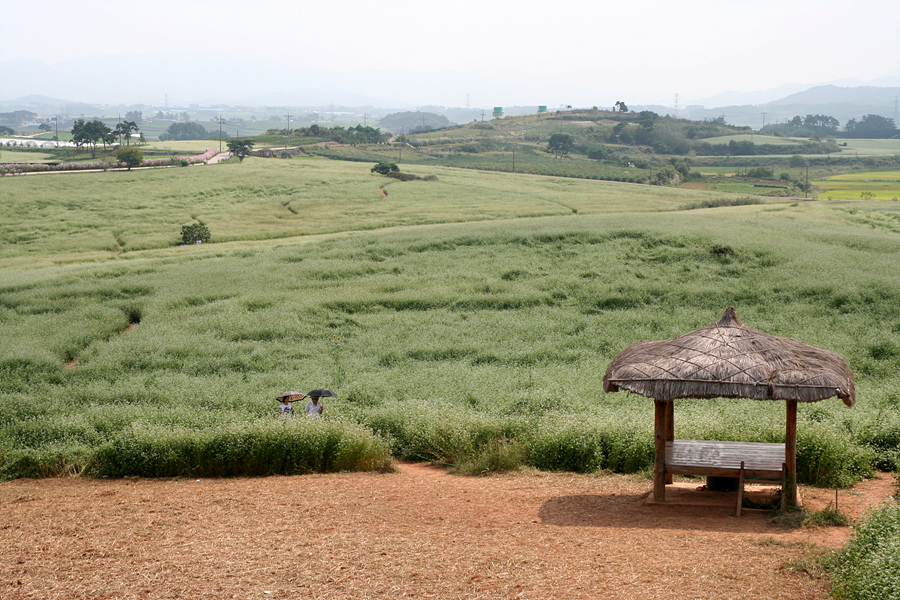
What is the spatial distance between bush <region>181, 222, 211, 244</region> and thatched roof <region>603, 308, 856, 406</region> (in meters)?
39.9

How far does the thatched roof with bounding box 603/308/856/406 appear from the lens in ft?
32.6

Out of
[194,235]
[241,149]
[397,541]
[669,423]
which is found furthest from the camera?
[241,149]

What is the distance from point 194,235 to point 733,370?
4133 cm

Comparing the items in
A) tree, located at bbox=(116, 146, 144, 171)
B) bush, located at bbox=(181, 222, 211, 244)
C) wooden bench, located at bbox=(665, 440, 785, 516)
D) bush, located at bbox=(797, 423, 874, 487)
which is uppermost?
tree, located at bbox=(116, 146, 144, 171)

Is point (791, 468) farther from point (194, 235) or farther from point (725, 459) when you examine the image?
point (194, 235)

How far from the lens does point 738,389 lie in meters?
10.1

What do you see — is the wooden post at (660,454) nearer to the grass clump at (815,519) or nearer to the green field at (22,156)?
the grass clump at (815,519)

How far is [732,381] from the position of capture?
1009cm

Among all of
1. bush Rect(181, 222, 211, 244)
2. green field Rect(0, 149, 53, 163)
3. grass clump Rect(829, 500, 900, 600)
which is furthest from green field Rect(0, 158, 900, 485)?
green field Rect(0, 149, 53, 163)

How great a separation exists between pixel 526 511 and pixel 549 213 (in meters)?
Answer: 47.2

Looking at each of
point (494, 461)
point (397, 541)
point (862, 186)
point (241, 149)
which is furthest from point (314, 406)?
point (241, 149)

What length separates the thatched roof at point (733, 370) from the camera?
992 cm

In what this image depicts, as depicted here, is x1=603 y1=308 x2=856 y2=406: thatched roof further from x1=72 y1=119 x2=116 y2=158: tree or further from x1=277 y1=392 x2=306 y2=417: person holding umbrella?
x1=72 y1=119 x2=116 y2=158: tree

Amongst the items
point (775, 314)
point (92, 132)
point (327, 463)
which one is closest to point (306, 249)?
Answer: point (775, 314)
